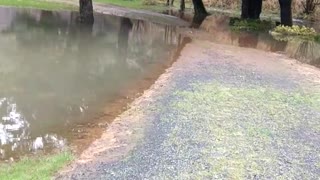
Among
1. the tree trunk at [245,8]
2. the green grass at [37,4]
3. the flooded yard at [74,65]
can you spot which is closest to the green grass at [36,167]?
the flooded yard at [74,65]

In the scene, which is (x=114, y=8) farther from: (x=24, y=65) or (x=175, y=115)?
(x=175, y=115)

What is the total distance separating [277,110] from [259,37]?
16.5 meters

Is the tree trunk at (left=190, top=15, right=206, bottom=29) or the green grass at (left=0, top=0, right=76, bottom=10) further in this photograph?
the green grass at (left=0, top=0, right=76, bottom=10)

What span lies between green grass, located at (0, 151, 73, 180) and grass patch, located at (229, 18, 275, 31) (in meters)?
23.5

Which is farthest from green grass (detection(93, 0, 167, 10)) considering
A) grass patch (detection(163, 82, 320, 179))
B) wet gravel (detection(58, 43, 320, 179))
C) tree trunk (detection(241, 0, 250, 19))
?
grass patch (detection(163, 82, 320, 179))

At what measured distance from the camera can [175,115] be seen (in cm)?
1131

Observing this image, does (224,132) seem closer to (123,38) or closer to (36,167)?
(36,167)

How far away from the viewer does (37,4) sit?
113ft

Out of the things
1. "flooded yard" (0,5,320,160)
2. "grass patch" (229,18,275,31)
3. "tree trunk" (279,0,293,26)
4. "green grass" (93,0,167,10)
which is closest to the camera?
"flooded yard" (0,5,320,160)

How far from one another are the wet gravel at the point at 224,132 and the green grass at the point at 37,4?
19.6 meters

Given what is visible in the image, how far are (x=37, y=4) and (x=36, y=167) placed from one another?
2753cm

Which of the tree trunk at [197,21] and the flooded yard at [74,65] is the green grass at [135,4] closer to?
the tree trunk at [197,21]

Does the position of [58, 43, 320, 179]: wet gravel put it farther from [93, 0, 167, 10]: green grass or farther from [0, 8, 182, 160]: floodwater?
[93, 0, 167, 10]: green grass

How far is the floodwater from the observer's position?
1070 centimetres
